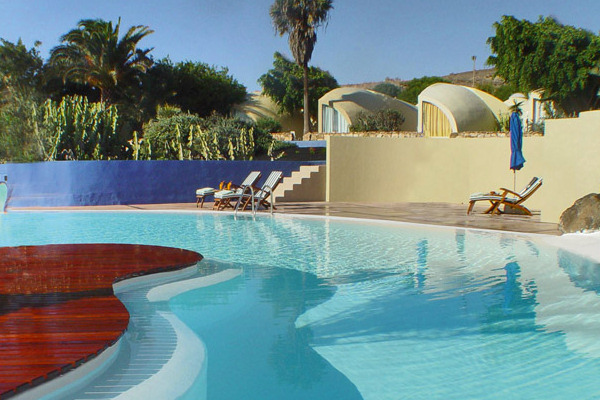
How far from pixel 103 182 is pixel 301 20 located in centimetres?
2162

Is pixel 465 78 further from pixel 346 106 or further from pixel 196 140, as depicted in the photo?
pixel 196 140

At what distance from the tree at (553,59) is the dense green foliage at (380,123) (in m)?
6.40

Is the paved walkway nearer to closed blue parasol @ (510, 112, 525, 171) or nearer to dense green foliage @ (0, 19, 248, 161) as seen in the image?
closed blue parasol @ (510, 112, 525, 171)

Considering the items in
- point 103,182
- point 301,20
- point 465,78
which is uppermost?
point 465,78

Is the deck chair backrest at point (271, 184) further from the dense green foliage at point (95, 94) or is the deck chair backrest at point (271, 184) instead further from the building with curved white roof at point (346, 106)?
the building with curved white roof at point (346, 106)

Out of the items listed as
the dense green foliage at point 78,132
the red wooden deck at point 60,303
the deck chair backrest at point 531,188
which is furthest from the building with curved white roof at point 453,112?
the red wooden deck at point 60,303

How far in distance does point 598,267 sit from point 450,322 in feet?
11.0

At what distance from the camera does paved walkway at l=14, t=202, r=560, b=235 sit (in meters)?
10.9

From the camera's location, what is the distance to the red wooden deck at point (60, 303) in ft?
11.0

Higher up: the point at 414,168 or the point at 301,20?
the point at 301,20

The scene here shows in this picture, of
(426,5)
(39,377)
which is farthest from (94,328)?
(426,5)

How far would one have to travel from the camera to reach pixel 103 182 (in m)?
16.8

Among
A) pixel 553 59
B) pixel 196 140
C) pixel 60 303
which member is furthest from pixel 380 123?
pixel 60 303

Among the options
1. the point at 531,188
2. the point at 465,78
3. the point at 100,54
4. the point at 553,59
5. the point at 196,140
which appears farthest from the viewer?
the point at 465,78
